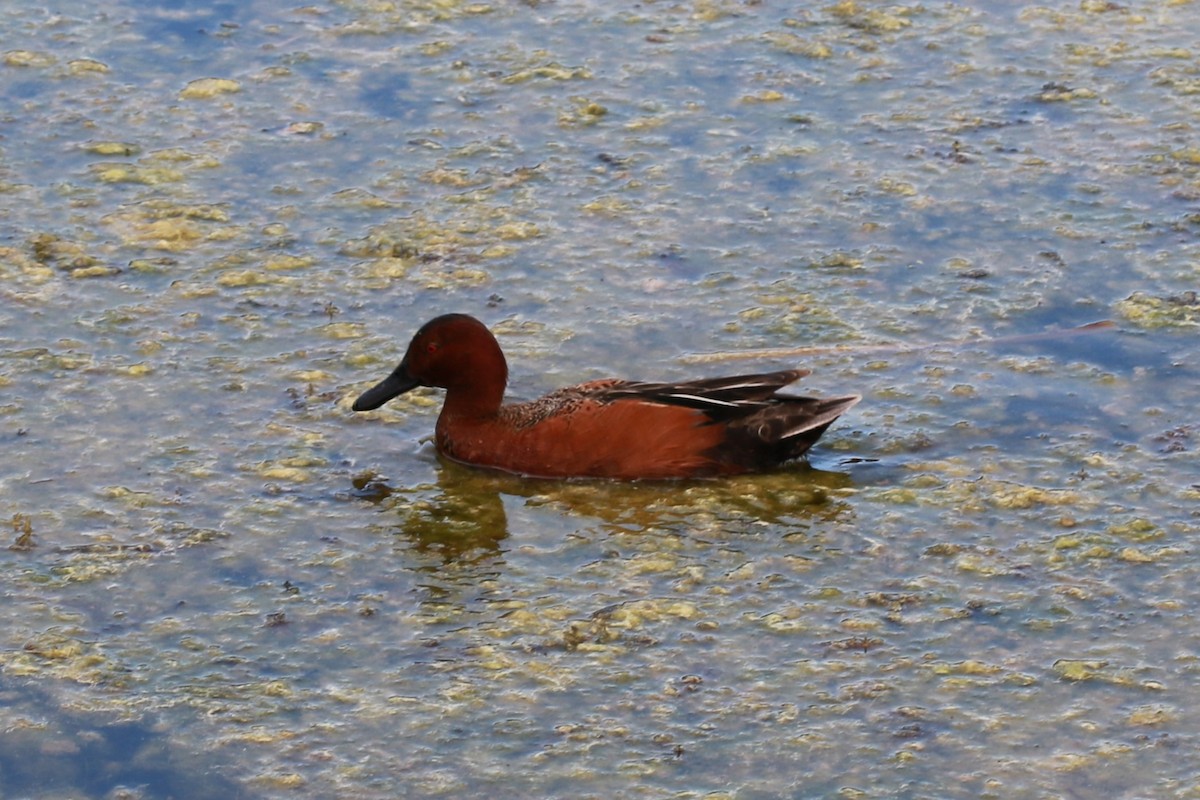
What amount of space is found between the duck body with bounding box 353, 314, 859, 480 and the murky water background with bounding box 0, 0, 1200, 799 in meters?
0.11

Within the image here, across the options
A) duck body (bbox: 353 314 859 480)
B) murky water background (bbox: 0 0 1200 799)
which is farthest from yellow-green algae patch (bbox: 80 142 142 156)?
duck body (bbox: 353 314 859 480)

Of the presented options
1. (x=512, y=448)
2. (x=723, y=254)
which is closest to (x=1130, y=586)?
(x=512, y=448)

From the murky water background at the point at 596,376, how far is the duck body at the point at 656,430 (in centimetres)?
11

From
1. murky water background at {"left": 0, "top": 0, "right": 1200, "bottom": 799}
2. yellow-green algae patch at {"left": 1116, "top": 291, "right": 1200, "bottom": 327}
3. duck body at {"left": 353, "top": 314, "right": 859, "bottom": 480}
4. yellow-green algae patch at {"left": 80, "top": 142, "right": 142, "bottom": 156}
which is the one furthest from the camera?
yellow-green algae patch at {"left": 80, "top": 142, "right": 142, "bottom": 156}

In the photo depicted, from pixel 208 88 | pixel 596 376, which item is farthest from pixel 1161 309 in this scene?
pixel 208 88

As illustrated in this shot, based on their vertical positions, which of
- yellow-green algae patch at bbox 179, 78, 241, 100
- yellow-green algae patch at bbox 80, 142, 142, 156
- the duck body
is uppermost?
yellow-green algae patch at bbox 179, 78, 241, 100

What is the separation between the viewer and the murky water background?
4.75m

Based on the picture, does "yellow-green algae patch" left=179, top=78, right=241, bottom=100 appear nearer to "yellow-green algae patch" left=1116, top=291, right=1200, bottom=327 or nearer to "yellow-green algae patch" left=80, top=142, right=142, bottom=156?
"yellow-green algae patch" left=80, top=142, right=142, bottom=156

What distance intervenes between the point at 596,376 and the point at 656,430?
2.08 ft

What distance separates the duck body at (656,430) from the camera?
600 centimetres

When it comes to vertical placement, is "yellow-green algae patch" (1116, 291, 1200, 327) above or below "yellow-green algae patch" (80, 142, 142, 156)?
below

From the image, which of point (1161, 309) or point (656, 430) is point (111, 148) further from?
point (1161, 309)

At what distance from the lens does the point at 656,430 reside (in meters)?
6.01

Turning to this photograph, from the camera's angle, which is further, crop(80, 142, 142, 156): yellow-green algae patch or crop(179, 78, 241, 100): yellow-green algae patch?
crop(179, 78, 241, 100): yellow-green algae patch
